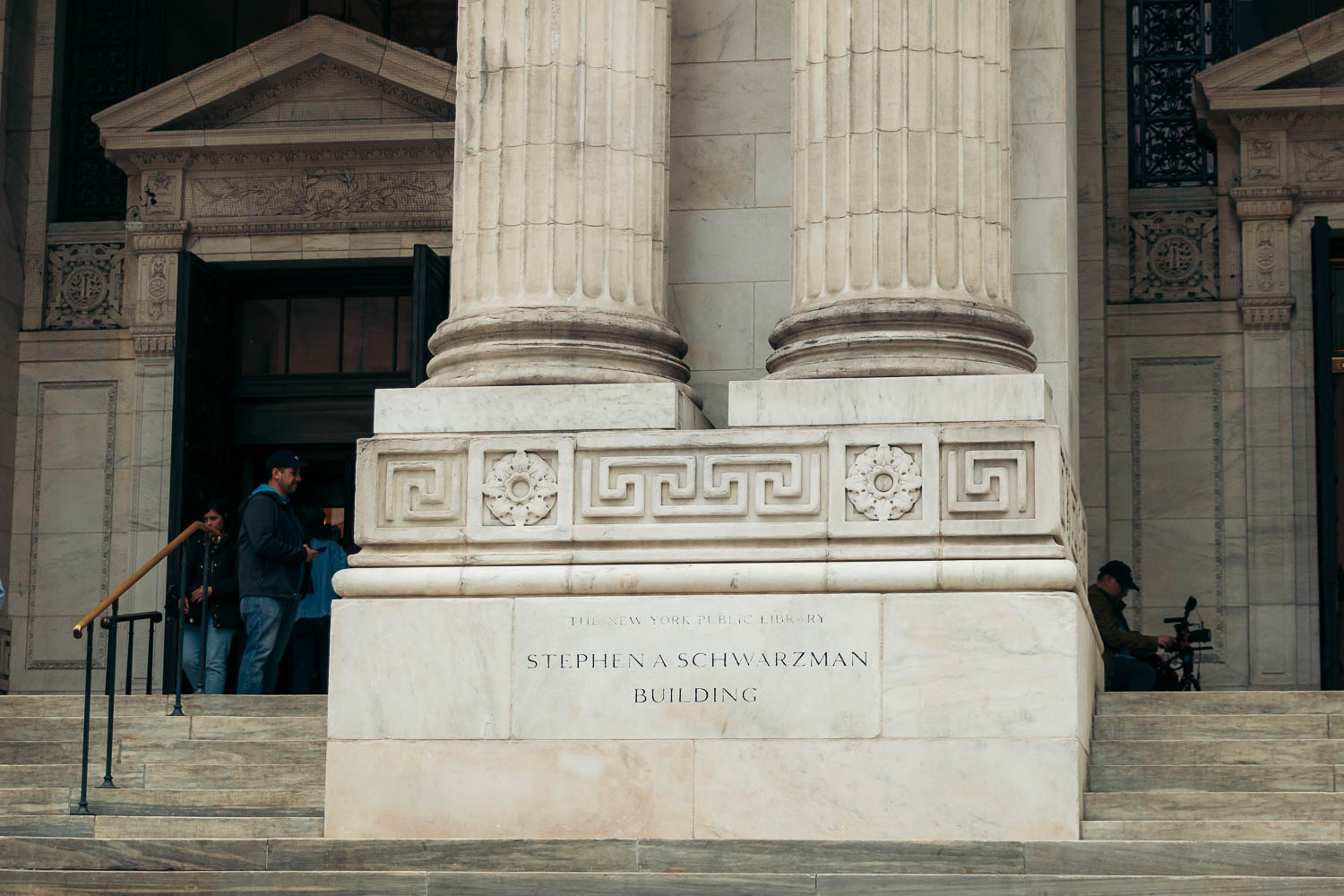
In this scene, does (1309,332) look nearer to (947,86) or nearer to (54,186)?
(947,86)

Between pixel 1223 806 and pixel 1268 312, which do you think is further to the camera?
pixel 1268 312

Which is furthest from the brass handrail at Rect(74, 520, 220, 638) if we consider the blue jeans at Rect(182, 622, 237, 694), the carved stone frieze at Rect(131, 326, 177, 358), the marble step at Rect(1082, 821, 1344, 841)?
the marble step at Rect(1082, 821, 1344, 841)

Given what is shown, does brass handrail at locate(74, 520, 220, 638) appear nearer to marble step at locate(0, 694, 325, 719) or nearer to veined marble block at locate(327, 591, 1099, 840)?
marble step at locate(0, 694, 325, 719)

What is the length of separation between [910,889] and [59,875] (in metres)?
3.72

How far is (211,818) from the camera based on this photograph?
35.0 feet

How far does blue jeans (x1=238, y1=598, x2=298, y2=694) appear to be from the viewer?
14.2 meters

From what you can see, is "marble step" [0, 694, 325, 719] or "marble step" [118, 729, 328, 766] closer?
"marble step" [118, 729, 328, 766]

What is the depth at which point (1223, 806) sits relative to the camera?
1014cm

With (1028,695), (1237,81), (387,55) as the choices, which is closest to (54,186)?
(387,55)

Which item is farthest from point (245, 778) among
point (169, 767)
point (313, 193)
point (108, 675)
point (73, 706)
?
point (313, 193)

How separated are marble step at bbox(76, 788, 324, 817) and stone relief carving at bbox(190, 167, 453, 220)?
866cm

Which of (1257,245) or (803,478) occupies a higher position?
(1257,245)

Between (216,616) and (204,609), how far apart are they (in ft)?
1.31

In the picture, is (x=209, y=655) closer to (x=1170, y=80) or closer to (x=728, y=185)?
(x=728, y=185)
